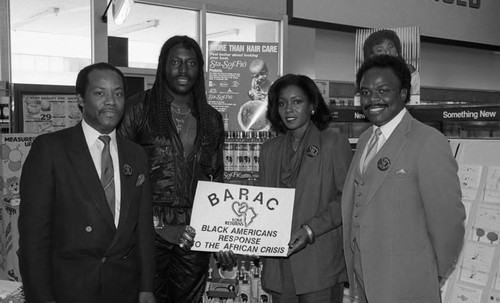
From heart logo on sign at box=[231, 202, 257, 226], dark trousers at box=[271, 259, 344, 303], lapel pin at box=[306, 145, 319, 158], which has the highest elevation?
lapel pin at box=[306, 145, 319, 158]

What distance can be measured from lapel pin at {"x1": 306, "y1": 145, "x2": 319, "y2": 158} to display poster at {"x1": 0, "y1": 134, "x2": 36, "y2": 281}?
2.92 meters

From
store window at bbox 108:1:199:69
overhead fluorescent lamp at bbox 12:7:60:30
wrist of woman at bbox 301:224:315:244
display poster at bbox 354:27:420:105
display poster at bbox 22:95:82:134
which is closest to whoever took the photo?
wrist of woman at bbox 301:224:315:244

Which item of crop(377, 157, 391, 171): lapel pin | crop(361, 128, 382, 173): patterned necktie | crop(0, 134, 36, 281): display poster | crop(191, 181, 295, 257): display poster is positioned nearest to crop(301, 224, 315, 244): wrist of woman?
crop(191, 181, 295, 257): display poster

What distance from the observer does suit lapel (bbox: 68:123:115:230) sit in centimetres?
210

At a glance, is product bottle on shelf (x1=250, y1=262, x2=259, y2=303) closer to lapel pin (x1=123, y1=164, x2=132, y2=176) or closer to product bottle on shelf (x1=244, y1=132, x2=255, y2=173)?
product bottle on shelf (x1=244, y1=132, x2=255, y2=173)

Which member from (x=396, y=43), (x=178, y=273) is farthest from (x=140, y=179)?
(x=396, y=43)

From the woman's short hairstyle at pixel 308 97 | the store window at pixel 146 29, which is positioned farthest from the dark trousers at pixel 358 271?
the store window at pixel 146 29

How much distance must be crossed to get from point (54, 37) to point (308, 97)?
18.1 feet

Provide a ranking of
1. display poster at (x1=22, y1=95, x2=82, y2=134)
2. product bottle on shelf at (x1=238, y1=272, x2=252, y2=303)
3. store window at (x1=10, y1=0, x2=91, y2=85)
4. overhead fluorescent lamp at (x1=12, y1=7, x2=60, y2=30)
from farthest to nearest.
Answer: overhead fluorescent lamp at (x1=12, y1=7, x2=60, y2=30) → store window at (x1=10, y1=0, x2=91, y2=85) → display poster at (x1=22, y1=95, x2=82, y2=134) → product bottle on shelf at (x1=238, y1=272, x2=252, y2=303)

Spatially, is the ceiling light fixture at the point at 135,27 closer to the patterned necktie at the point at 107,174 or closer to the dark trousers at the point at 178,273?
the dark trousers at the point at 178,273

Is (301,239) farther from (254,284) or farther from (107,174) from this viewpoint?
(254,284)

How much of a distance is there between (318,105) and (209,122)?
0.63 meters

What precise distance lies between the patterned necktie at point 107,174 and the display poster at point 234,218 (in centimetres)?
68

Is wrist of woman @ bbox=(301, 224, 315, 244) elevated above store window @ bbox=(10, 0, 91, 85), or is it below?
below
